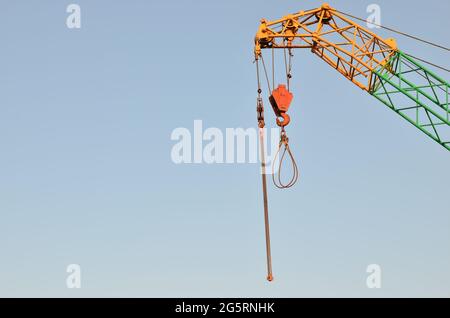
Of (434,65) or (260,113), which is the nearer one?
(260,113)

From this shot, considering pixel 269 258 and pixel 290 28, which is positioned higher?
A: pixel 290 28

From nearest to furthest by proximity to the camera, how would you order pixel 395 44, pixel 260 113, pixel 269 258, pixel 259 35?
pixel 269 258 → pixel 260 113 → pixel 259 35 → pixel 395 44

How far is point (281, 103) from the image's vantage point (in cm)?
2773

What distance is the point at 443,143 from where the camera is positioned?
33.1 meters

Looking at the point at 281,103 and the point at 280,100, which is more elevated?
the point at 280,100

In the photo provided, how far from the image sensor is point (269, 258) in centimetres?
2389

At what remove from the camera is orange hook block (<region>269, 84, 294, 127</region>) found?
27.7m

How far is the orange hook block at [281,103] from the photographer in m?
27.7

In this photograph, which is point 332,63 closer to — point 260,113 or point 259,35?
point 259,35
